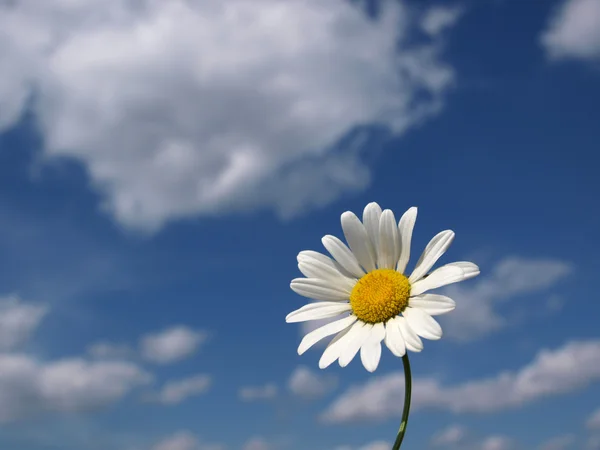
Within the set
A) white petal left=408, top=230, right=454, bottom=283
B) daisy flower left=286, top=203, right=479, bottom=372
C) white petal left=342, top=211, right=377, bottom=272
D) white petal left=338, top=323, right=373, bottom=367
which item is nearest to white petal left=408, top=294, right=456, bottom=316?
daisy flower left=286, top=203, right=479, bottom=372

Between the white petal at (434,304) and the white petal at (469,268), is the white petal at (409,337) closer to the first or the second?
the white petal at (434,304)

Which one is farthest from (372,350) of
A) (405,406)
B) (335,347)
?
(405,406)

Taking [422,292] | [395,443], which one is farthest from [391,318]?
[395,443]

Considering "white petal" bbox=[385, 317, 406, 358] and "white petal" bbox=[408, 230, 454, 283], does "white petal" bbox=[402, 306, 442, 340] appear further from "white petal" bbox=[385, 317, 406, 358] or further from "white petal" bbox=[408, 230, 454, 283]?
"white petal" bbox=[408, 230, 454, 283]

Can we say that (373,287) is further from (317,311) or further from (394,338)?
(394,338)

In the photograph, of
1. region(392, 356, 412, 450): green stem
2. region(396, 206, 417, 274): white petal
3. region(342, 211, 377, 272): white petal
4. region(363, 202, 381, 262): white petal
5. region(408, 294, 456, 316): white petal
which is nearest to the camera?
region(392, 356, 412, 450): green stem

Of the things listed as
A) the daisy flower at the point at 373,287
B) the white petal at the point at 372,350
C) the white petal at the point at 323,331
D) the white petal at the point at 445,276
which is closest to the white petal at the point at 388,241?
the daisy flower at the point at 373,287
